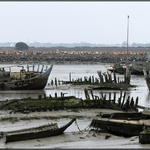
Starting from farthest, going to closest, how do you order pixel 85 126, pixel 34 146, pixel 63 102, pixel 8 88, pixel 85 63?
1. pixel 85 63
2. pixel 8 88
3. pixel 63 102
4. pixel 85 126
5. pixel 34 146

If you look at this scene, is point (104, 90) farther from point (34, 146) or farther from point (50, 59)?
point (50, 59)

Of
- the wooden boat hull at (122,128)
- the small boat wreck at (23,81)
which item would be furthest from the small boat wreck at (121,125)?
the small boat wreck at (23,81)

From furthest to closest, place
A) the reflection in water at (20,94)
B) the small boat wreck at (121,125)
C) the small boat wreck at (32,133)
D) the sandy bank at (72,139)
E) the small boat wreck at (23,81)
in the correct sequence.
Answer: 1. the small boat wreck at (23,81)
2. the reflection in water at (20,94)
3. the small boat wreck at (121,125)
4. the small boat wreck at (32,133)
5. the sandy bank at (72,139)

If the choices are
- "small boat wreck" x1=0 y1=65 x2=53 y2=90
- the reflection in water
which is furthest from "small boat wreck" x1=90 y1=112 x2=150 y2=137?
"small boat wreck" x1=0 y1=65 x2=53 y2=90

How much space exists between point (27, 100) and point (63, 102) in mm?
2559

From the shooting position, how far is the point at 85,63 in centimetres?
10306

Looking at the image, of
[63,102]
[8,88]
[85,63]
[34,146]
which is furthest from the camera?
[85,63]

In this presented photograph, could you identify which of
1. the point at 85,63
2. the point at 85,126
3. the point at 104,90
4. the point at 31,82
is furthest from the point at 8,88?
the point at 85,63

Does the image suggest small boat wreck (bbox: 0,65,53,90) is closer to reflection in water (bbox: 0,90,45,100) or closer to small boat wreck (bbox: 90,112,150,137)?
reflection in water (bbox: 0,90,45,100)

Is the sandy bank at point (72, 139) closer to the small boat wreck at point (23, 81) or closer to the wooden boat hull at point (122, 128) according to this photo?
the wooden boat hull at point (122, 128)

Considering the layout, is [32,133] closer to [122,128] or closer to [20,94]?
[122,128]

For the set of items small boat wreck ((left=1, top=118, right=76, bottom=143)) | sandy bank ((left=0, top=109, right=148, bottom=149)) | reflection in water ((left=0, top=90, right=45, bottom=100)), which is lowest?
reflection in water ((left=0, top=90, right=45, bottom=100))

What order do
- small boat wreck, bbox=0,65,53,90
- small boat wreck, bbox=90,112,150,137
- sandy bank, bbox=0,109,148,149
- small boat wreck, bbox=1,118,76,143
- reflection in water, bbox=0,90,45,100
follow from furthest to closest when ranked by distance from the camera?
small boat wreck, bbox=0,65,53,90 → reflection in water, bbox=0,90,45,100 → small boat wreck, bbox=90,112,150,137 → small boat wreck, bbox=1,118,76,143 → sandy bank, bbox=0,109,148,149

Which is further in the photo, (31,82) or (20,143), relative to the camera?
(31,82)
